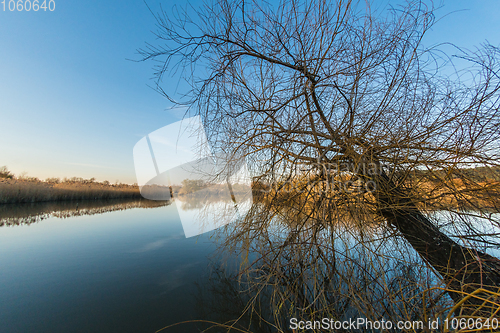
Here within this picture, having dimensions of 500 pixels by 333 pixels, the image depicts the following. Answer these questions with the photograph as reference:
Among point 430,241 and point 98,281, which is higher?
point 430,241

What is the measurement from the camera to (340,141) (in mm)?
1724

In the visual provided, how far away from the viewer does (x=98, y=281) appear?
2.26 meters

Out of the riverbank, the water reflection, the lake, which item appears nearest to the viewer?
the lake

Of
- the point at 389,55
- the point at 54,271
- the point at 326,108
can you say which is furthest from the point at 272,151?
Answer: the point at 54,271

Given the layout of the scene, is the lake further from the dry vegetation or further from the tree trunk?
the dry vegetation

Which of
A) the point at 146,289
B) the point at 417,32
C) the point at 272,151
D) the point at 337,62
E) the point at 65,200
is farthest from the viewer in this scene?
the point at 65,200

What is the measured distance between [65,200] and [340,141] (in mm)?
13536

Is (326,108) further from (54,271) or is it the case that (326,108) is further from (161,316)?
(54,271)

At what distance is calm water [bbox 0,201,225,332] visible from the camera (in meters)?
1.65

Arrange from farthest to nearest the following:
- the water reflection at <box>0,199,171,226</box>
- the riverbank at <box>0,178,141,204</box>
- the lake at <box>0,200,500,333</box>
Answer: the riverbank at <box>0,178,141,204</box> → the water reflection at <box>0,199,171,226</box> → the lake at <box>0,200,500,333</box>

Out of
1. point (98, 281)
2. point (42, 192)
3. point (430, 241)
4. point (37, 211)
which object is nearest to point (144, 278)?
point (98, 281)

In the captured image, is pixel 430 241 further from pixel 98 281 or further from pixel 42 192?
pixel 42 192

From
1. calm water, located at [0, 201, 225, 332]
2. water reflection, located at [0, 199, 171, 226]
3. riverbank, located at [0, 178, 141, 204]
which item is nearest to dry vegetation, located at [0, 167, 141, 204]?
riverbank, located at [0, 178, 141, 204]

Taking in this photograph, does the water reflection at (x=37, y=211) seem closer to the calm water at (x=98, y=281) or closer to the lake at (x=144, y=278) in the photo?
the calm water at (x=98, y=281)
